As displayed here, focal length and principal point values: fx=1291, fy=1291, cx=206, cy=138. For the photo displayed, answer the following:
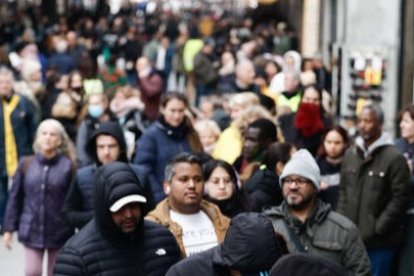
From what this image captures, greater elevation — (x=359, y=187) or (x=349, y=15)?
(x=349, y=15)

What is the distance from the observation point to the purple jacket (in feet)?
31.8

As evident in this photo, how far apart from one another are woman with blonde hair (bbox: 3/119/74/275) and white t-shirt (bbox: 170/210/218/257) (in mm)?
2435

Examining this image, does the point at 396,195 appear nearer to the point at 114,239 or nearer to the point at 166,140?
the point at 166,140

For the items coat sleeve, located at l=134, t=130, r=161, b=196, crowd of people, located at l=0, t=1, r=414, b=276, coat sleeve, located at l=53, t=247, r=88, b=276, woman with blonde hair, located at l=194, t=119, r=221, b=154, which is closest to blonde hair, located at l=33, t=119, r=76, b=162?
crowd of people, located at l=0, t=1, r=414, b=276

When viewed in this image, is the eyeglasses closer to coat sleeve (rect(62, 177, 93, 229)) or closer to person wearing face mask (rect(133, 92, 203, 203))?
coat sleeve (rect(62, 177, 93, 229))

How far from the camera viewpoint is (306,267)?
383 centimetres

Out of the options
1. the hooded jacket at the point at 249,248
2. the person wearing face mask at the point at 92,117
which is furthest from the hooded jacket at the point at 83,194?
the hooded jacket at the point at 249,248

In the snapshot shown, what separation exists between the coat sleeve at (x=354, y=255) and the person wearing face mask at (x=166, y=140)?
3.26 m

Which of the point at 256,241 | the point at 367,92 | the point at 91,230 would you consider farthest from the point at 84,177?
the point at 367,92

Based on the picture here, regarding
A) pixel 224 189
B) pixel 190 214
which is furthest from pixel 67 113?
pixel 190 214

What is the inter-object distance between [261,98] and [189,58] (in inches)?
511

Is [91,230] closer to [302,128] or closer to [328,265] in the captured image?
[328,265]

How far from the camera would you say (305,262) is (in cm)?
386

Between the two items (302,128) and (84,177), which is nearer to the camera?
(84,177)
